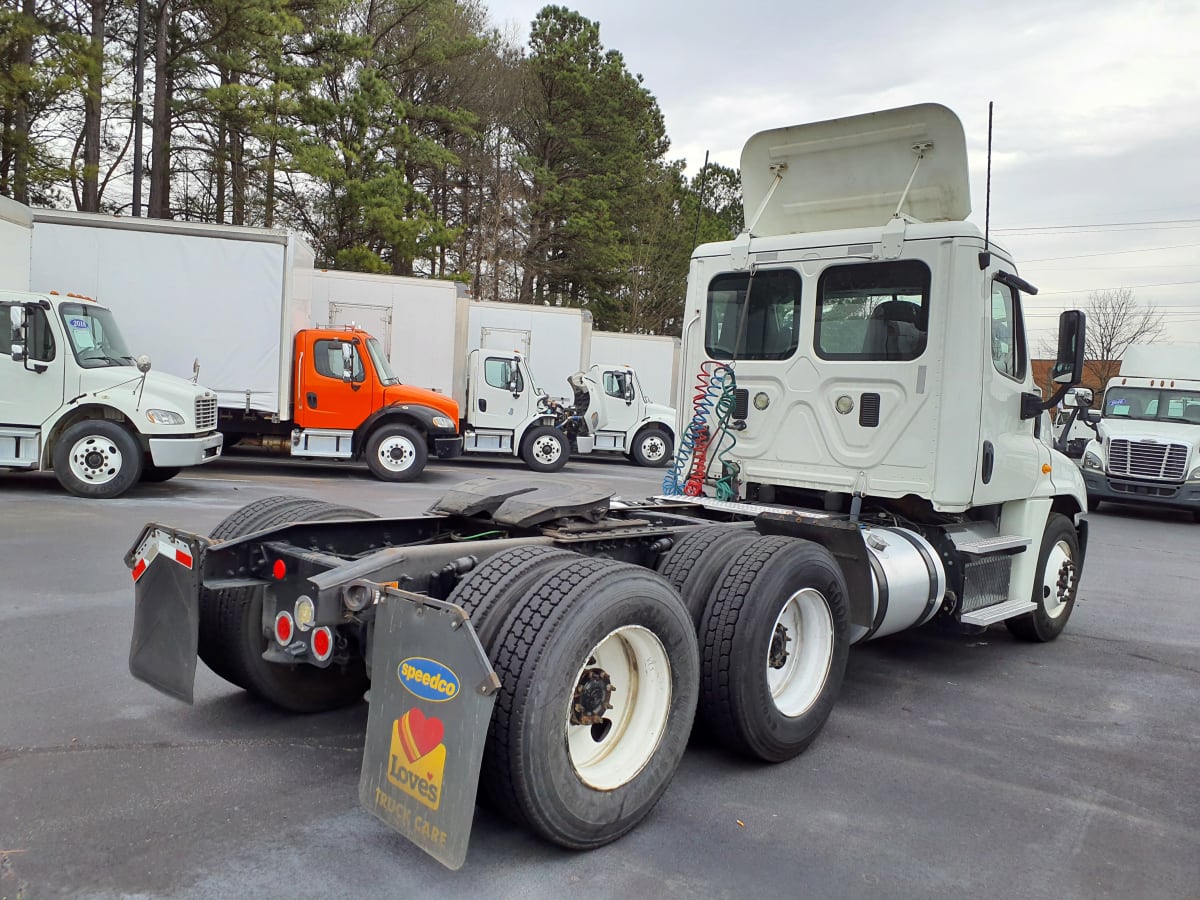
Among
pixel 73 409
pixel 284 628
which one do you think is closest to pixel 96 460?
pixel 73 409

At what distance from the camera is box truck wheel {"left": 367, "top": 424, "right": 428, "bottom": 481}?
49.3 feet

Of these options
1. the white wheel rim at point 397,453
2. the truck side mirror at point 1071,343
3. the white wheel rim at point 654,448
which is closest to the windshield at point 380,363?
the white wheel rim at point 397,453

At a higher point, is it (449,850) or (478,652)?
(478,652)

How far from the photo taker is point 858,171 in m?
5.70

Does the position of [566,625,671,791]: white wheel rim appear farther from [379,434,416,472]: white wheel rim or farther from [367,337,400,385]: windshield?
[367,337,400,385]: windshield

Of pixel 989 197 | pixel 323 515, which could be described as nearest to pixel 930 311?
pixel 989 197

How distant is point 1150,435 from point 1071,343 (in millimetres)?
11686

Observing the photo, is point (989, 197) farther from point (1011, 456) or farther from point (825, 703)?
point (825, 703)

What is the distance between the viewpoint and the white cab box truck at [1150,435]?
14.8 meters

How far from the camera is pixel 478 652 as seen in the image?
103 inches

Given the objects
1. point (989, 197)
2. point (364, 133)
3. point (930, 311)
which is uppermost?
point (364, 133)

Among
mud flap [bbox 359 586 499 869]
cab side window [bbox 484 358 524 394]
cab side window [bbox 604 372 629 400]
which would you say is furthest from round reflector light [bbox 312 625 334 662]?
cab side window [bbox 604 372 629 400]

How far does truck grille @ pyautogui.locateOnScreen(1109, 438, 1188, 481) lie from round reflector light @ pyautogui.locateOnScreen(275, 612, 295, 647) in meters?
15.3

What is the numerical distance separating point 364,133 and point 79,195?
24.0 ft
